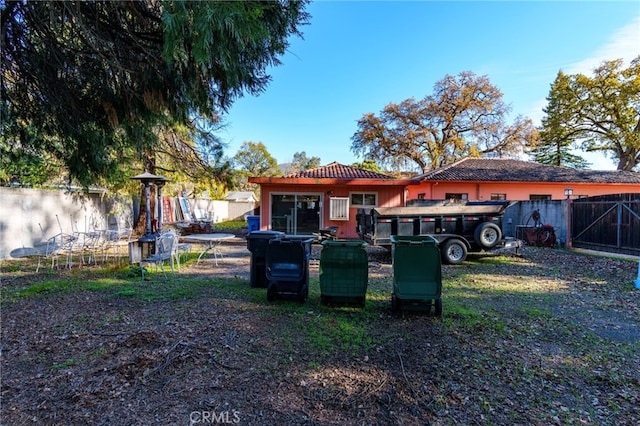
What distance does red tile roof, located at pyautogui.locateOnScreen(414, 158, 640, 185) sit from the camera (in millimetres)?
17927

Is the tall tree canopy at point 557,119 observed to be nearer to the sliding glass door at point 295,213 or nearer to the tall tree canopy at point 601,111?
the tall tree canopy at point 601,111

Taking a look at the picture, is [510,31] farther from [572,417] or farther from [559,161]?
[559,161]

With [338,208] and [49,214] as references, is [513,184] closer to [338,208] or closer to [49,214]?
[338,208]

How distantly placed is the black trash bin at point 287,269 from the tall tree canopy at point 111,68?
7.31 ft

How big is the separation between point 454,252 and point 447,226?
74 cm

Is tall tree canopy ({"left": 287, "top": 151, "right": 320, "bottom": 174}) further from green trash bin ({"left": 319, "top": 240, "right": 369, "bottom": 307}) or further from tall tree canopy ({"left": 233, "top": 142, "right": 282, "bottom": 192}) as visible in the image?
green trash bin ({"left": 319, "top": 240, "right": 369, "bottom": 307})

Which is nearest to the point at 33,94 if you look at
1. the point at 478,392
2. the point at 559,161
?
the point at 478,392

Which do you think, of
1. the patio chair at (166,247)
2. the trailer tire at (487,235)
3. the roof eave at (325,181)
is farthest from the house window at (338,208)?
the patio chair at (166,247)

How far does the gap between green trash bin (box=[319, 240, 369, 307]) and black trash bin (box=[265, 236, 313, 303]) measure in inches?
14.2

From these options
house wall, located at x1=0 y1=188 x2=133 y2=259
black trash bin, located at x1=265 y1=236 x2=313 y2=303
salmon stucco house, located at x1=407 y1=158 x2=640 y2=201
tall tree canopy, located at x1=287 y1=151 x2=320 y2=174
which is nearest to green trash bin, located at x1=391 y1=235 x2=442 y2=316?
black trash bin, located at x1=265 y1=236 x2=313 y2=303

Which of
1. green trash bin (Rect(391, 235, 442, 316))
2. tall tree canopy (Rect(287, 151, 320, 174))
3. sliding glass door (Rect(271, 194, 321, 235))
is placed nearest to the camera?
green trash bin (Rect(391, 235, 442, 316))

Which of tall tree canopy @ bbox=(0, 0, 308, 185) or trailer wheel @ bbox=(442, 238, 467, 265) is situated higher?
tall tree canopy @ bbox=(0, 0, 308, 185)

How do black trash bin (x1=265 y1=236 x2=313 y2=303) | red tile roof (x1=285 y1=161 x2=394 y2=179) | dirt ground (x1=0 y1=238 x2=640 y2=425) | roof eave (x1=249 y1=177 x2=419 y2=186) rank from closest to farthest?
dirt ground (x1=0 y1=238 x2=640 y2=425) < black trash bin (x1=265 y1=236 x2=313 y2=303) < roof eave (x1=249 y1=177 x2=419 y2=186) < red tile roof (x1=285 y1=161 x2=394 y2=179)

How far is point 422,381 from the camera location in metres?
2.93
